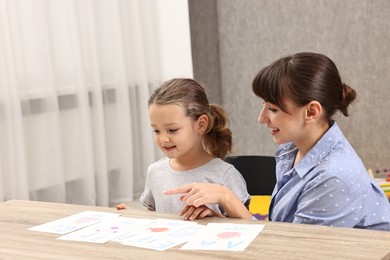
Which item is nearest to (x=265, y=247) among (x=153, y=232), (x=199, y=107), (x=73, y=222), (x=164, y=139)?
(x=153, y=232)

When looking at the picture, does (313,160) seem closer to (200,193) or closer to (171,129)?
(200,193)

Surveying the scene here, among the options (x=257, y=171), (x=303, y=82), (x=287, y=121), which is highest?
(x=303, y=82)

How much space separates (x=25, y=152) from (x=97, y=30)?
0.92 m

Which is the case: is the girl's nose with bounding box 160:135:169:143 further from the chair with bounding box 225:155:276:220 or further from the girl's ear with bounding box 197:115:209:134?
the chair with bounding box 225:155:276:220

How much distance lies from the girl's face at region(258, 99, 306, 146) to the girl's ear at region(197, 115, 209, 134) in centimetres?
39

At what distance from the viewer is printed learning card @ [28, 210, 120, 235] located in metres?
1.84

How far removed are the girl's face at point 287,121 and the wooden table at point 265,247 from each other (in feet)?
0.90

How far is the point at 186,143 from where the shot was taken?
7.26 feet

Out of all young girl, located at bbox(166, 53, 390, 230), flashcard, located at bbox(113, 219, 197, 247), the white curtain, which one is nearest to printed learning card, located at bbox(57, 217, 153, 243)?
flashcard, located at bbox(113, 219, 197, 247)

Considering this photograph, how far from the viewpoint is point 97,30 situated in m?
4.41

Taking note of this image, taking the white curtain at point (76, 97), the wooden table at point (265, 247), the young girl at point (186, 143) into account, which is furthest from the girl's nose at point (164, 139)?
the white curtain at point (76, 97)

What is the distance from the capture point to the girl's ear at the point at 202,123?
2.28m

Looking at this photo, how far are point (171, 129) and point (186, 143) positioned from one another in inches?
2.5

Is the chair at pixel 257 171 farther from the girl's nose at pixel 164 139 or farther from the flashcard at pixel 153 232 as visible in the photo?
the flashcard at pixel 153 232
